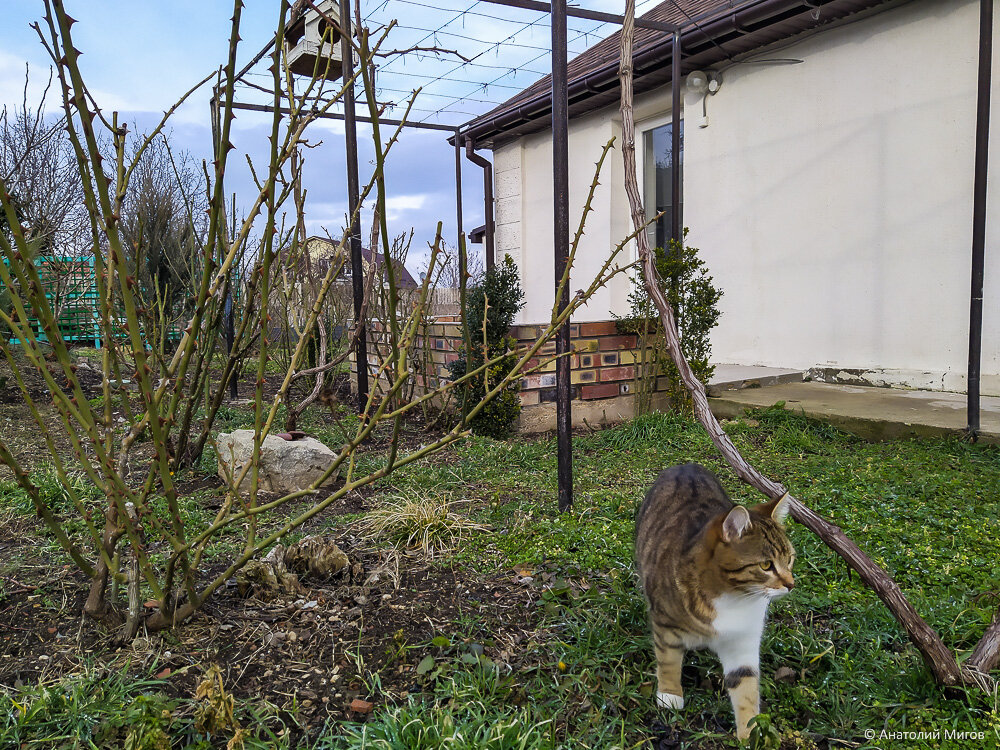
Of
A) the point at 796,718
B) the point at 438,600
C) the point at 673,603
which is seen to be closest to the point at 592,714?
the point at 673,603

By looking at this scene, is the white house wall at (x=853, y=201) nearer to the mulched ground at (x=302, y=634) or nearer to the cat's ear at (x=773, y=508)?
the cat's ear at (x=773, y=508)

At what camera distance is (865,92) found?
7.21 m

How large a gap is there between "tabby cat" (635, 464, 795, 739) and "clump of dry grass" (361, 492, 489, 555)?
1235 mm

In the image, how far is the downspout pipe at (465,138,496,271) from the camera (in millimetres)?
11945

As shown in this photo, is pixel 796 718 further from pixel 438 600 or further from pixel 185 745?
pixel 185 745

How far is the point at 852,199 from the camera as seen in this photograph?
7.41 meters

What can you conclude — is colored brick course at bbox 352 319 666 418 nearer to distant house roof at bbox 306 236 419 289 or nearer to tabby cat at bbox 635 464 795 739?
distant house roof at bbox 306 236 419 289

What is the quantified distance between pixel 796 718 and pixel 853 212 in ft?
21.8

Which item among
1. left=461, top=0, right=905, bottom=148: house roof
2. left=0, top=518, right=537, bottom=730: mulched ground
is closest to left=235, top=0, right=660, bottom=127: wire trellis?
left=461, top=0, right=905, bottom=148: house roof

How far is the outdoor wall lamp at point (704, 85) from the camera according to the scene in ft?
28.5

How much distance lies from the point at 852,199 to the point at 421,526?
639 cm

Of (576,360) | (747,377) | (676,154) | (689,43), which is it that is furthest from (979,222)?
(689,43)

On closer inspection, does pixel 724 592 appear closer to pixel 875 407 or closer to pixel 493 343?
pixel 493 343

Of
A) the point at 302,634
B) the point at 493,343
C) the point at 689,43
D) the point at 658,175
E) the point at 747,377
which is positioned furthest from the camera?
the point at 658,175
